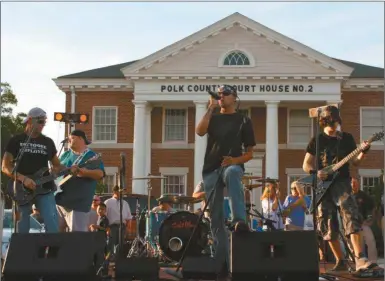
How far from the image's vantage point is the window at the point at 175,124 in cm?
3525

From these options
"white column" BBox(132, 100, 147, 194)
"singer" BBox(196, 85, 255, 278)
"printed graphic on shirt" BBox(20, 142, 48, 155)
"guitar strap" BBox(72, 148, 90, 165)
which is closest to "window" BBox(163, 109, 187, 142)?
"white column" BBox(132, 100, 147, 194)

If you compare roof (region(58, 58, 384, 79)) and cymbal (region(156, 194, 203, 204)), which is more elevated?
roof (region(58, 58, 384, 79))

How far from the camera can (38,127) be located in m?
8.36

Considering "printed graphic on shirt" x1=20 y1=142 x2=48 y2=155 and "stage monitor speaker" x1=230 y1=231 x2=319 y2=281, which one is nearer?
"stage monitor speaker" x1=230 y1=231 x2=319 y2=281

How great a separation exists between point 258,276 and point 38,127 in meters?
3.40

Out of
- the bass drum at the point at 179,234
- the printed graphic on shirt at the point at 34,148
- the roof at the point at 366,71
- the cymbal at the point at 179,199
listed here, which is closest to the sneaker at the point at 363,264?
the bass drum at the point at 179,234

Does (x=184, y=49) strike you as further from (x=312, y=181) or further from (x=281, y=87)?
(x=312, y=181)

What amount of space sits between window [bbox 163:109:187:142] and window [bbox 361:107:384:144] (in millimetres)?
8813

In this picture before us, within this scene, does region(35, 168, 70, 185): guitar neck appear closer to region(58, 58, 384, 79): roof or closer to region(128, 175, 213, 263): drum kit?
region(128, 175, 213, 263): drum kit

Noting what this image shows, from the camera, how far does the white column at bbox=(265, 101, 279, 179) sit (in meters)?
32.5

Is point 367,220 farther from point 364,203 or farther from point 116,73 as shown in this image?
point 116,73

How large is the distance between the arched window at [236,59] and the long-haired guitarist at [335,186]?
84.3 ft

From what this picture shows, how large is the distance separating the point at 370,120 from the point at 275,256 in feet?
95.5

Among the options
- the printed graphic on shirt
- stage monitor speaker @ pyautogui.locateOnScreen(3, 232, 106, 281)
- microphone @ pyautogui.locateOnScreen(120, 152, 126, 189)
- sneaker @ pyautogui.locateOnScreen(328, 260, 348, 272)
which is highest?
the printed graphic on shirt
